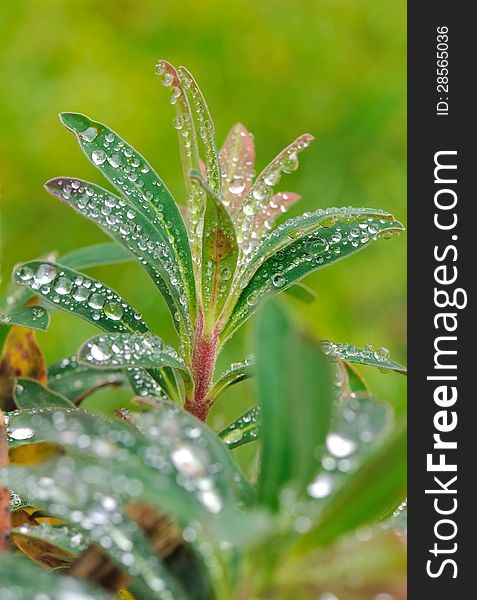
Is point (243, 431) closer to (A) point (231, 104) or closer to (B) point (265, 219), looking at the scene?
(B) point (265, 219)

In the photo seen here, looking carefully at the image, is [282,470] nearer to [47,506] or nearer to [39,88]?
[47,506]

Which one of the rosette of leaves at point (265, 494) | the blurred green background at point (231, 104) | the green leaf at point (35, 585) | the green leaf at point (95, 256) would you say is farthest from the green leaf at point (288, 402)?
the blurred green background at point (231, 104)

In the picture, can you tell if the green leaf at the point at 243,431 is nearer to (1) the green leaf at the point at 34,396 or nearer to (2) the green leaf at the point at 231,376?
(2) the green leaf at the point at 231,376

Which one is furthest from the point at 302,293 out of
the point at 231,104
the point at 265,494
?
the point at 231,104

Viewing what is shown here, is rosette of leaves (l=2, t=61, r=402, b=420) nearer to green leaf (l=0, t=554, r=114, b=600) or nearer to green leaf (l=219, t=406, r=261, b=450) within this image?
green leaf (l=219, t=406, r=261, b=450)

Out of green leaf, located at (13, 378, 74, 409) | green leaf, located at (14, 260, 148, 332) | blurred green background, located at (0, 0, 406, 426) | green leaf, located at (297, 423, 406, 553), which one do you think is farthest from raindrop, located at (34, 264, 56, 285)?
blurred green background, located at (0, 0, 406, 426)

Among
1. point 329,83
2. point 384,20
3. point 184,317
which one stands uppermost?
point 384,20

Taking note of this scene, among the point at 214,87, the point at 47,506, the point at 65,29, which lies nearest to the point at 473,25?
the point at 47,506
